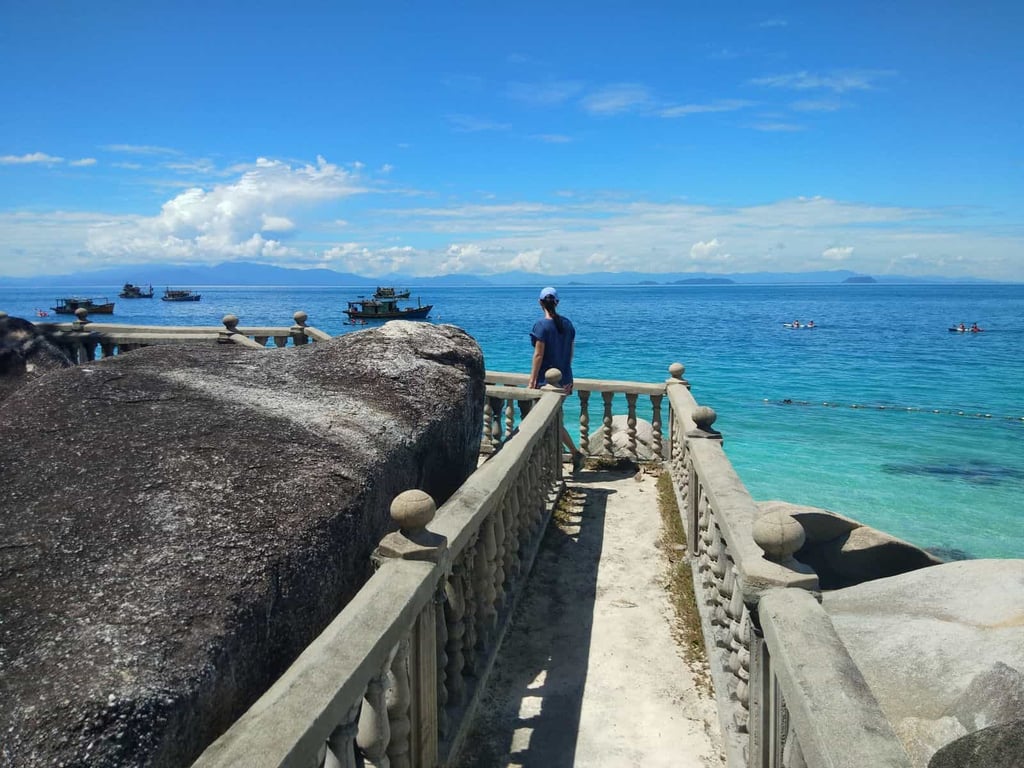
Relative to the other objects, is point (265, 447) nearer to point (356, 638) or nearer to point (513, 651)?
point (356, 638)

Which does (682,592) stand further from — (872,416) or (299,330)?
(872,416)

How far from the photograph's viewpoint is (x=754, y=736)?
3.46 metres

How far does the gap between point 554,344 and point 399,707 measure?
20.2 ft

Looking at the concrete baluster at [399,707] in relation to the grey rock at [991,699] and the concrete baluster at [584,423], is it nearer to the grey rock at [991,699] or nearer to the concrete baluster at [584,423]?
the grey rock at [991,699]

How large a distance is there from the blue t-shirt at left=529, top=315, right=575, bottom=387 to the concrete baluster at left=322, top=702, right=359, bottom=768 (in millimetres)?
6485

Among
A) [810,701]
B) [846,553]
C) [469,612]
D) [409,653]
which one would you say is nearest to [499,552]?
[469,612]

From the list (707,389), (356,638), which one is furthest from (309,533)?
(707,389)

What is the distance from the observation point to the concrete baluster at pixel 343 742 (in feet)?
8.22

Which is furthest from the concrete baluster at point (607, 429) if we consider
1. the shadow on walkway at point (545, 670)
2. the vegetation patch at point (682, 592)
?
the shadow on walkway at point (545, 670)

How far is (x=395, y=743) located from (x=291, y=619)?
0.68 m

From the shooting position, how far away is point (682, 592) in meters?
6.02

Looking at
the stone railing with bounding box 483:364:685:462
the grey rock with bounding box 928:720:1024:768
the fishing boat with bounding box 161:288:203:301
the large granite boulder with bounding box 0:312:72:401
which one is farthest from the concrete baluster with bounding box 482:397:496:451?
the fishing boat with bounding box 161:288:203:301

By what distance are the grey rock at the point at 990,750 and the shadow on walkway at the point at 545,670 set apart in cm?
197

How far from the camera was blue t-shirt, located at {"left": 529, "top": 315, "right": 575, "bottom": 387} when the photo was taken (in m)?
8.80
